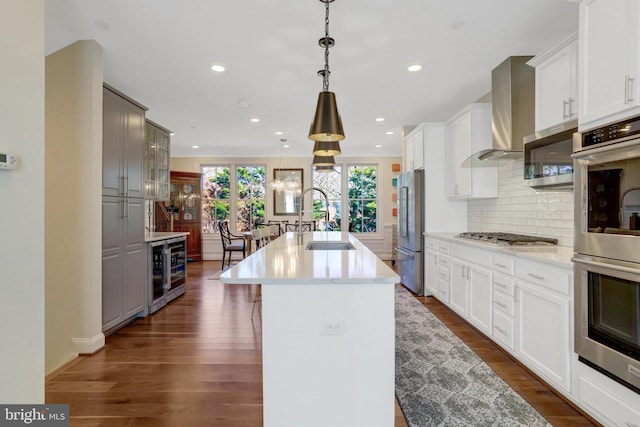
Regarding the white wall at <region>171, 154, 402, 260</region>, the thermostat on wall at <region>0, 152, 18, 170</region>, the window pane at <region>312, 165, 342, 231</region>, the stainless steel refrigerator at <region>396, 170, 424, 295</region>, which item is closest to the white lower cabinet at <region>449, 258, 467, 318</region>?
the stainless steel refrigerator at <region>396, 170, 424, 295</region>

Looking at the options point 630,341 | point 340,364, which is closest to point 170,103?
point 340,364

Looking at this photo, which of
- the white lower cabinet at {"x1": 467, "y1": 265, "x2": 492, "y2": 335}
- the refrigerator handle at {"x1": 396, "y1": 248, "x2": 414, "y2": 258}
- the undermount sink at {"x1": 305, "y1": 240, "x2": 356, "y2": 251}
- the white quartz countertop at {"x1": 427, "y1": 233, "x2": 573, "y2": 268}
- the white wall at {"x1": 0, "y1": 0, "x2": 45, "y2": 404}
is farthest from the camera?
the refrigerator handle at {"x1": 396, "y1": 248, "x2": 414, "y2": 258}

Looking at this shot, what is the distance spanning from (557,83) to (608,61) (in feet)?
2.88

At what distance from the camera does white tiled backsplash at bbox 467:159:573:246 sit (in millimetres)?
2848

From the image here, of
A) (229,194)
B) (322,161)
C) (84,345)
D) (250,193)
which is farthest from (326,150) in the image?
(229,194)

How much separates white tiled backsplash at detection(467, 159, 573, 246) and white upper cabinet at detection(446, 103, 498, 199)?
143 millimetres

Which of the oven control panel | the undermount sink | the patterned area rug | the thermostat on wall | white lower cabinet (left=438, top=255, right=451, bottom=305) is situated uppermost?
the oven control panel

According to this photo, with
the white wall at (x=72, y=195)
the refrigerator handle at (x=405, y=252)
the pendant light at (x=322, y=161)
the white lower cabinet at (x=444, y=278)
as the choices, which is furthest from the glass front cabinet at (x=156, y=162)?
the white lower cabinet at (x=444, y=278)

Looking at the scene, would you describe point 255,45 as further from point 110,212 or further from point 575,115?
point 575,115

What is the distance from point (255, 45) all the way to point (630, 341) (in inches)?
128

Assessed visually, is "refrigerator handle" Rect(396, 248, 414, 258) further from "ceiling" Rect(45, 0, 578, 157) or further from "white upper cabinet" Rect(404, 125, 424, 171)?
"ceiling" Rect(45, 0, 578, 157)

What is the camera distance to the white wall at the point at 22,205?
1.62 meters

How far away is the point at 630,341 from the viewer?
157 centimetres

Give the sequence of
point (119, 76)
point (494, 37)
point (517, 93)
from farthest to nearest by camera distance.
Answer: point (119, 76) → point (517, 93) → point (494, 37)
